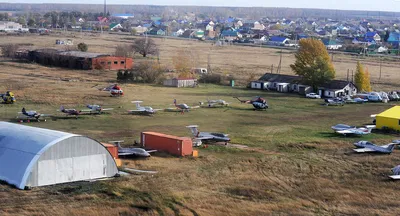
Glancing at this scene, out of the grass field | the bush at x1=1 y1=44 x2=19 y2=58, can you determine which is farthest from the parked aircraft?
the bush at x1=1 y1=44 x2=19 y2=58

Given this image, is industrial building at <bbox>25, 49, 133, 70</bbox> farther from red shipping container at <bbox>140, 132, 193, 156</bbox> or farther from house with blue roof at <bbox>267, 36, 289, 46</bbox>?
house with blue roof at <bbox>267, 36, 289, 46</bbox>

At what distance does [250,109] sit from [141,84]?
10.5m

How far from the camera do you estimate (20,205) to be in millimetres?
13438

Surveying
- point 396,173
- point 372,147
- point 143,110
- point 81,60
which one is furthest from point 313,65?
point 396,173

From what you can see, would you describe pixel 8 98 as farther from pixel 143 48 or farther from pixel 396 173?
pixel 143 48

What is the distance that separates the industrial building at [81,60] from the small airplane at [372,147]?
27.8 meters

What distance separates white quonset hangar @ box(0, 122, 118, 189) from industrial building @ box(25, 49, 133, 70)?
29.2 m

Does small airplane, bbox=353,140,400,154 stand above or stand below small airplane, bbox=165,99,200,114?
below

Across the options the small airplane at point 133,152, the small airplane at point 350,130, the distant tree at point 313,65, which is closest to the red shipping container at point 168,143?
the small airplane at point 133,152

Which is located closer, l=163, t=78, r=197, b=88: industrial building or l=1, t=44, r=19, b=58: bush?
l=163, t=78, r=197, b=88: industrial building

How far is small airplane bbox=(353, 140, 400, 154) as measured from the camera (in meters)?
20.4

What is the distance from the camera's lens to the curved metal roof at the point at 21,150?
1459 centimetres

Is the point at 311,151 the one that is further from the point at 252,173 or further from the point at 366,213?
the point at 366,213

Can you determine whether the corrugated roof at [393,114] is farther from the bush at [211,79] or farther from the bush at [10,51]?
the bush at [10,51]
